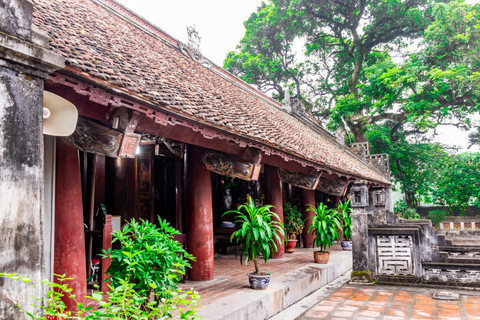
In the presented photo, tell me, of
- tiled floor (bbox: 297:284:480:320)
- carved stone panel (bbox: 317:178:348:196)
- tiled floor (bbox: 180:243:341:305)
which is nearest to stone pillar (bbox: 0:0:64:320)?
tiled floor (bbox: 180:243:341:305)

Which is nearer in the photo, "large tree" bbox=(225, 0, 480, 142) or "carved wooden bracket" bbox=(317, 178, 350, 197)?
"carved wooden bracket" bbox=(317, 178, 350, 197)

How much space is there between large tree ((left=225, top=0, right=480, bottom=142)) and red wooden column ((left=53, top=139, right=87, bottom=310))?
1627 centimetres

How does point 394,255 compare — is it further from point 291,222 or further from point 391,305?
point 291,222

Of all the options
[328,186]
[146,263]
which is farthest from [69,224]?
[328,186]

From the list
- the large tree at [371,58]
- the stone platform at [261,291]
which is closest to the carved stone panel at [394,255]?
the stone platform at [261,291]

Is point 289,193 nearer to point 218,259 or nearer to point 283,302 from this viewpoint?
point 218,259

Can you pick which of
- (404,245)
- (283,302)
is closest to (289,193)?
(404,245)

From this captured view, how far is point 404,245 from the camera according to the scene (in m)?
7.56

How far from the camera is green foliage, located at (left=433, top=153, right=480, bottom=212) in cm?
1930

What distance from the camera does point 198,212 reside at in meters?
6.20

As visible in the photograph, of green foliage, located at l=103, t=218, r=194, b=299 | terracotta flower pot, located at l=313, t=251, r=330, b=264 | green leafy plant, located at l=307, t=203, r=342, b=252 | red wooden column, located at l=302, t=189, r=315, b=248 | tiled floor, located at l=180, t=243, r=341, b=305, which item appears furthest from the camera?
red wooden column, located at l=302, t=189, r=315, b=248

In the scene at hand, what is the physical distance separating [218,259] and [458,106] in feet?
50.0

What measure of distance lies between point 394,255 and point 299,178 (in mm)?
2746

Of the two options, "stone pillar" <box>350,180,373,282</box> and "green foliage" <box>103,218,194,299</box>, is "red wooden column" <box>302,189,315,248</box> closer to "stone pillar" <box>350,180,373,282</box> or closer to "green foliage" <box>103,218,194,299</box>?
"stone pillar" <box>350,180,373,282</box>
